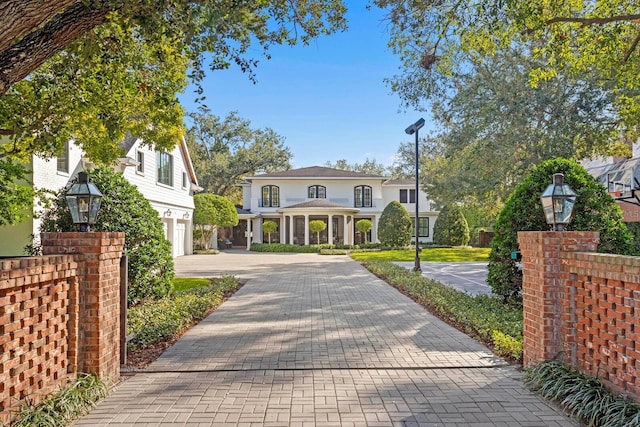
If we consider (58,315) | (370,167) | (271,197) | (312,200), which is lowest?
(58,315)

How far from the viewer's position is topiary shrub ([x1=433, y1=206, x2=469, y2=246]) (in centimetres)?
3086

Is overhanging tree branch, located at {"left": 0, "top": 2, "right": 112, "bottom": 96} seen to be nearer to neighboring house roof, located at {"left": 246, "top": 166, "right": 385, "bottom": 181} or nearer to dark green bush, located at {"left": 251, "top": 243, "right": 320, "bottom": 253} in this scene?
dark green bush, located at {"left": 251, "top": 243, "right": 320, "bottom": 253}

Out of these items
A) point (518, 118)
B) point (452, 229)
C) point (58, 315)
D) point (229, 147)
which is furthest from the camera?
point (229, 147)

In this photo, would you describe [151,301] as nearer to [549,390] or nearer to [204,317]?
[204,317]

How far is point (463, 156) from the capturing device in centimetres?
2008

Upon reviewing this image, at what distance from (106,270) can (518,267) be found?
6562mm

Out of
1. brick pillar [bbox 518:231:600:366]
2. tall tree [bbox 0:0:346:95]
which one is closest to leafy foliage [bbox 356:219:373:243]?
tall tree [bbox 0:0:346:95]

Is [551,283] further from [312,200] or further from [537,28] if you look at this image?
[312,200]

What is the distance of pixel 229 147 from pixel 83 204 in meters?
35.2

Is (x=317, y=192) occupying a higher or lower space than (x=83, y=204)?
higher

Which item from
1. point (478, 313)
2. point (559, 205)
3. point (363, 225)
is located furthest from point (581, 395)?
point (363, 225)

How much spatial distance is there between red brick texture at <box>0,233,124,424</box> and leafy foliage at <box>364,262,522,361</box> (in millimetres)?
4501

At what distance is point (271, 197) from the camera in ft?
110

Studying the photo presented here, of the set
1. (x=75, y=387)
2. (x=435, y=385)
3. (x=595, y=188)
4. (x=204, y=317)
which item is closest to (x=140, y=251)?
(x=204, y=317)
